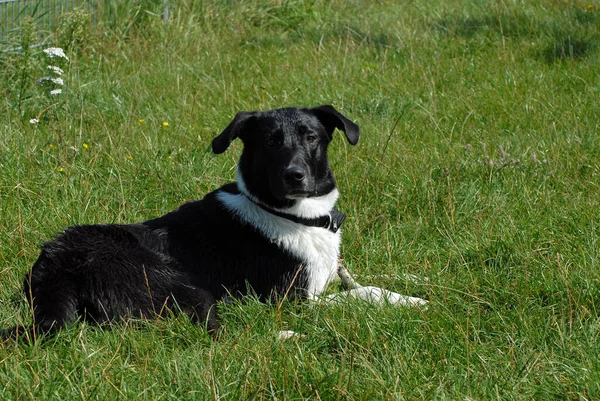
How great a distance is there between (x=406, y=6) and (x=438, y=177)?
15.7 ft

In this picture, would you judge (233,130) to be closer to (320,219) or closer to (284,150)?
(284,150)

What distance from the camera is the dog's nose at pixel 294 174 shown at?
373 centimetres

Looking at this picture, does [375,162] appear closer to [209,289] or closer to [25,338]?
[209,289]

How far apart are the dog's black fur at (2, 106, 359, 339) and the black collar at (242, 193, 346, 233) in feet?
0.11

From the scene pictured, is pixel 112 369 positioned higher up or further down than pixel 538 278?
higher up

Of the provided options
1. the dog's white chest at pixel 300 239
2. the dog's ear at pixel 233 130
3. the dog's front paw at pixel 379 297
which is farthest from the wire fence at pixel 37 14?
the dog's front paw at pixel 379 297

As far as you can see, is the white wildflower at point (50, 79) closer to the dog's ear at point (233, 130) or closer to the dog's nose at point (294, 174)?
the dog's ear at point (233, 130)

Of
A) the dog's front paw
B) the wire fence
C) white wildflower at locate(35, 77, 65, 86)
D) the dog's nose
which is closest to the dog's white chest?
the dog's front paw

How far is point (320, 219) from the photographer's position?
4.01 meters

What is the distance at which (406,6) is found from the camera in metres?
9.38

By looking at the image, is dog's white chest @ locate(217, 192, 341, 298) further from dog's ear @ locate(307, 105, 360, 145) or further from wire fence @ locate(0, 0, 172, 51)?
wire fence @ locate(0, 0, 172, 51)

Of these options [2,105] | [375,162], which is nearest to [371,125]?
[375,162]

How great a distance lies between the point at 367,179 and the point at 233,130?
1.33 meters

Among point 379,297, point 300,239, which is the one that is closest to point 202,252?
point 300,239
